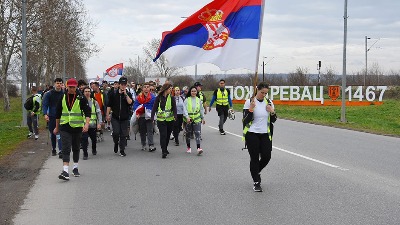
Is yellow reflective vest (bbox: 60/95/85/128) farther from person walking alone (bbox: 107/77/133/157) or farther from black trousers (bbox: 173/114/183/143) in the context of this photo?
black trousers (bbox: 173/114/183/143)

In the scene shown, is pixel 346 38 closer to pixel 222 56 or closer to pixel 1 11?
pixel 222 56

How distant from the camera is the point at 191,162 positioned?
37.9ft

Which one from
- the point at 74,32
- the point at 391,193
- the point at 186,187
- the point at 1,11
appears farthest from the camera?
the point at 74,32

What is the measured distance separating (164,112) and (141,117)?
62.9 inches

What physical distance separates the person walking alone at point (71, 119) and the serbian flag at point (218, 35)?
1.66 metres

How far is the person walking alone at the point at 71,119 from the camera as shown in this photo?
9.64m

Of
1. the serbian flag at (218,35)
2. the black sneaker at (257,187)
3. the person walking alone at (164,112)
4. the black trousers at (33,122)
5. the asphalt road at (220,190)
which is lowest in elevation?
the asphalt road at (220,190)

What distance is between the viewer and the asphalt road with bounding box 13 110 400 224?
6.73 metres

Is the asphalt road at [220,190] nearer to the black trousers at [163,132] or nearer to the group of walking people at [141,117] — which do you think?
the black trousers at [163,132]

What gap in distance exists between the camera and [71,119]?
31.8ft

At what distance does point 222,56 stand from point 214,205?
134 inches

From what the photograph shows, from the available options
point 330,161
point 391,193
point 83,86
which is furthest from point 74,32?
point 391,193

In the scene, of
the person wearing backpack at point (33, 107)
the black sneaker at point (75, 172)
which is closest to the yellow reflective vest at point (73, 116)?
the black sneaker at point (75, 172)

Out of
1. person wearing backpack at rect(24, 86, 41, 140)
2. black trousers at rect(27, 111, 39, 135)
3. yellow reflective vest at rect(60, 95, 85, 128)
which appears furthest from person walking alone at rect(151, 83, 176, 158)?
black trousers at rect(27, 111, 39, 135)
